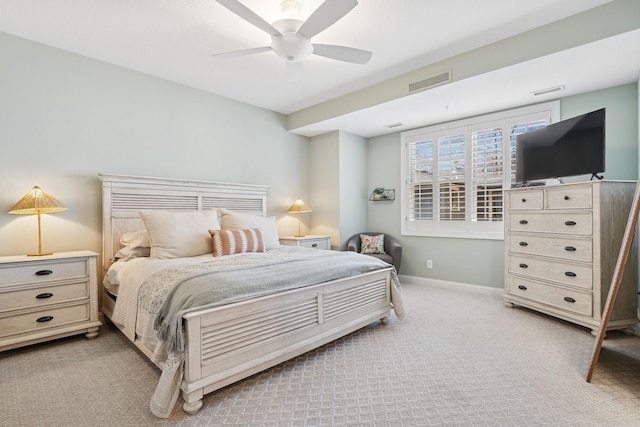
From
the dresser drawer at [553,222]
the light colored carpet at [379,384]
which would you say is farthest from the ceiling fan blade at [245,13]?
the dresser drawer at [553,222]

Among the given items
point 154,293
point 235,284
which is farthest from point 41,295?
point 235,284

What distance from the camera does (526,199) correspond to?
3.38m

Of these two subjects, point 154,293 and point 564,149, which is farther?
point 564,149

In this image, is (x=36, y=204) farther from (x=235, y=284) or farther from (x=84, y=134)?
(x=235, y=284)

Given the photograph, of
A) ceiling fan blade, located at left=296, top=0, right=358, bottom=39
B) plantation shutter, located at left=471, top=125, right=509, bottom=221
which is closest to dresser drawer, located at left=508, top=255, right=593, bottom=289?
plantation shutter, located at left=471, top=125, right=509, bottom=221

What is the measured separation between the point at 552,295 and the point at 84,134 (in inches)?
193

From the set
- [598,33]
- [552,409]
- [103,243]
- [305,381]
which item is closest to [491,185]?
[598,33]

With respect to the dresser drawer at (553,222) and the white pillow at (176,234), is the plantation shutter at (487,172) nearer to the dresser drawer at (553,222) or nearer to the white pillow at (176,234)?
the dresser drawer at (553,222)

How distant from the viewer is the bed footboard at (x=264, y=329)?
178cm

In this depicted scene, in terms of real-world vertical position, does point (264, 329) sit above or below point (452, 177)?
below

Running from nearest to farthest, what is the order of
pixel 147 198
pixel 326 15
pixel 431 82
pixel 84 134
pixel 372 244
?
pixel 326 15 < pixel 84 134 < pixel 431 82 < pixel 147 198 < pixel 372 244

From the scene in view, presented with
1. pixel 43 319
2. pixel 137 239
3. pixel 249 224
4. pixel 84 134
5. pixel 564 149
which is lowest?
pixel 43 319

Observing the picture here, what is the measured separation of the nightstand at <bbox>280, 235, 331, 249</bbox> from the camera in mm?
4418

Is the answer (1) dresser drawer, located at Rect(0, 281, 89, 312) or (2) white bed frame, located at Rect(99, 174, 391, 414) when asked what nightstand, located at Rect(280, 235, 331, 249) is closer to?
(2) white bed frame, located at Rect(99, 174, 391, 414)
